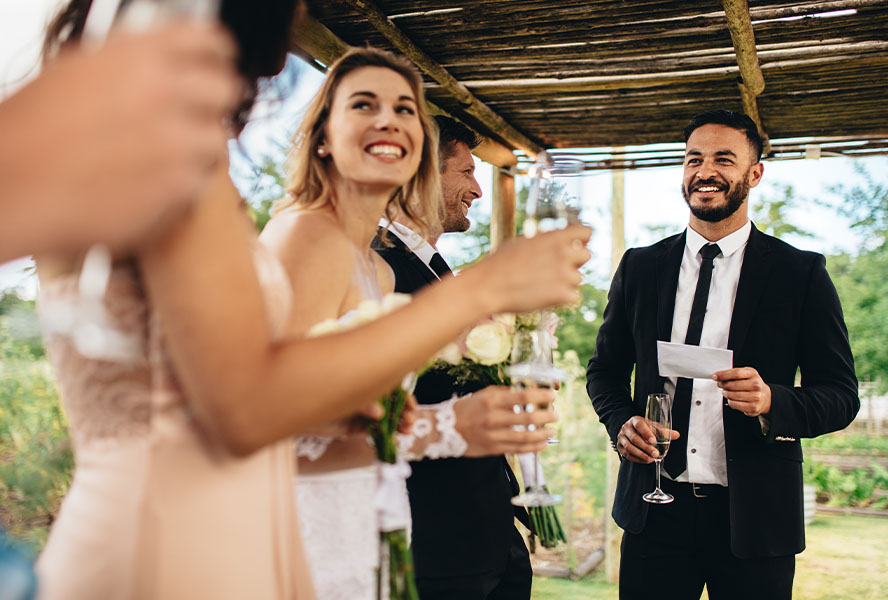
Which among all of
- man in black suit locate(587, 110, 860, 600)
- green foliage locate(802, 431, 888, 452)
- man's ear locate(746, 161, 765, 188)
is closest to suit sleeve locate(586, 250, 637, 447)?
man in black suit locate(587, 110, 860, 600)

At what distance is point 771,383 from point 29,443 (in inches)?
131

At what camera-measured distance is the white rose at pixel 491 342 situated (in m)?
1.84

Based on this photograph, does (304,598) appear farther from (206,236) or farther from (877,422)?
(877,422)

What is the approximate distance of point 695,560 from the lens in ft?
10.5

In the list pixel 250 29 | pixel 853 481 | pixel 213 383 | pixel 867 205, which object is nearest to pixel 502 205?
pixel 250 29

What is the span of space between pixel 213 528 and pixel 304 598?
26 centimetres

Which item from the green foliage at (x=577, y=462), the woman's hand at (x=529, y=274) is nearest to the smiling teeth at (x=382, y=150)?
the woman's hand at (x=529, y=274)

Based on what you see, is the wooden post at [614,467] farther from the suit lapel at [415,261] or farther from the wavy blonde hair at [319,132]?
the wavy blonde hair at [319,132]

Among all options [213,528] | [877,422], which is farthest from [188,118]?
[877,422]

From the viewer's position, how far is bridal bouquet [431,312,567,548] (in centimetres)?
184

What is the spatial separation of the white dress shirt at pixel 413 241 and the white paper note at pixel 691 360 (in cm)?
105

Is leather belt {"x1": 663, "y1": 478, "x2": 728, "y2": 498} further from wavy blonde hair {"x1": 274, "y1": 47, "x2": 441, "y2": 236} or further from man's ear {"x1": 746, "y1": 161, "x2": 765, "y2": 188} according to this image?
wavy blonde hair {"x1": 274, "y1": 47, "x2": 441, "y2": 236}

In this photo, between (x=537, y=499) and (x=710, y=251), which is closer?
(x=537, y=499)

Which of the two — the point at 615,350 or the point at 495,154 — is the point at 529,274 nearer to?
the point at 615,350
